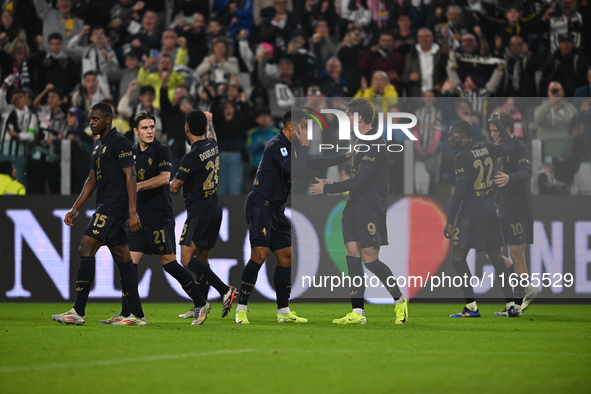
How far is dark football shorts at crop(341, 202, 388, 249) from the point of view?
8.09 m

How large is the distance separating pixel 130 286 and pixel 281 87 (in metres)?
7.06

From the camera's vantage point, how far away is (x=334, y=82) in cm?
1370

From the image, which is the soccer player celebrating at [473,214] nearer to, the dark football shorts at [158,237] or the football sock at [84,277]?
the dark football shorts at [158,237]

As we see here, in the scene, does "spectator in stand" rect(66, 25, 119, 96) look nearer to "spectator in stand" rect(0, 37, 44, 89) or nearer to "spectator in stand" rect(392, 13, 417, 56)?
"spectator in stand" rect(0, 37, 44, 89)

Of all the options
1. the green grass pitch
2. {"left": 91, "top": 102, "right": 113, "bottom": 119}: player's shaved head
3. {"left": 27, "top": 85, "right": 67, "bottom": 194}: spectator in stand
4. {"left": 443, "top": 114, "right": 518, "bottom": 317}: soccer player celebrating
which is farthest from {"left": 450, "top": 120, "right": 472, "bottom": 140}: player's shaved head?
{"left": 27, "top": 85, "right": 67, "bottom": 194}: spectator in stand

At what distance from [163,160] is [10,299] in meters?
4.91

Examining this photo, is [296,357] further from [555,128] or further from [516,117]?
[555,128]

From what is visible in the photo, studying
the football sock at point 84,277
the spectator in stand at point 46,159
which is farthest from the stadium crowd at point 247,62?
the football sock at point 84,277

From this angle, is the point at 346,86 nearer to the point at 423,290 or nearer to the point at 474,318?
the point at 423,290

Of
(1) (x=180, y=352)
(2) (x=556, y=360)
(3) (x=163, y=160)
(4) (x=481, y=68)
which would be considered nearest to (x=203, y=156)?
(3) (x=163, y=160)

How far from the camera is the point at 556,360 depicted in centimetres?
533

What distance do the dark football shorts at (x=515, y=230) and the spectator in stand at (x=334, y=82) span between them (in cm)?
472

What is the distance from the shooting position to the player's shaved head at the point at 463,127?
945 centimetres

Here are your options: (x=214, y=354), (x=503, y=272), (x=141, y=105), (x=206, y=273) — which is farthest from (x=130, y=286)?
(x=141, y=105)
